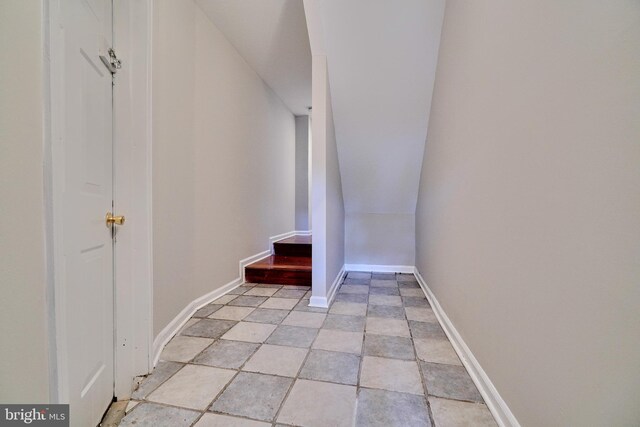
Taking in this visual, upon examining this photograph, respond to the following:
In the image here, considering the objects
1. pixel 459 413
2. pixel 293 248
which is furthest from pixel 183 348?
pixel 293 248

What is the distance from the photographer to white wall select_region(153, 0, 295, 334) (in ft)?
5.80

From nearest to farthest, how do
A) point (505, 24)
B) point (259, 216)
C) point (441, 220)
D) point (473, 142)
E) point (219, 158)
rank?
1. point (505, 24)
2. point (473, 142)
3. point (441, 220)
4. point (219, 158)
5. point (259, 216)

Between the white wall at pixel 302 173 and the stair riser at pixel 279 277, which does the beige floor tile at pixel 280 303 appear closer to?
the stair riser at pixel 279 277

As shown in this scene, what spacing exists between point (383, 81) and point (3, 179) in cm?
263

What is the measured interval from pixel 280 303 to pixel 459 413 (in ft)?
5.47

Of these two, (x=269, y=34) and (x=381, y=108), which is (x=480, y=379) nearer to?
(x=381, y=108)

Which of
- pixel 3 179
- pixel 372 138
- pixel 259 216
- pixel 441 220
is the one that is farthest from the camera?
pixel 259 216

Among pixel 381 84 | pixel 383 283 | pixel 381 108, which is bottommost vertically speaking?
pixel 383 283

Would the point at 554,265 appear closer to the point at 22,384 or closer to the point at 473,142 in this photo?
the point at 473,142

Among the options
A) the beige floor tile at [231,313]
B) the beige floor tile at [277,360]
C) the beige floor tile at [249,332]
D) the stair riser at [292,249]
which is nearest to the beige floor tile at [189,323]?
the beige floor tile at [231,313]

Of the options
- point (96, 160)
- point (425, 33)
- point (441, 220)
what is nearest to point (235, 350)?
point (96, 160)

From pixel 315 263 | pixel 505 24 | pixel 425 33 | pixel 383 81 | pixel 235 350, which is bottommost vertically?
pixel 235 350

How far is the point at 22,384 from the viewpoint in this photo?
0.63m

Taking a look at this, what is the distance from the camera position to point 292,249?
3.75 meters
